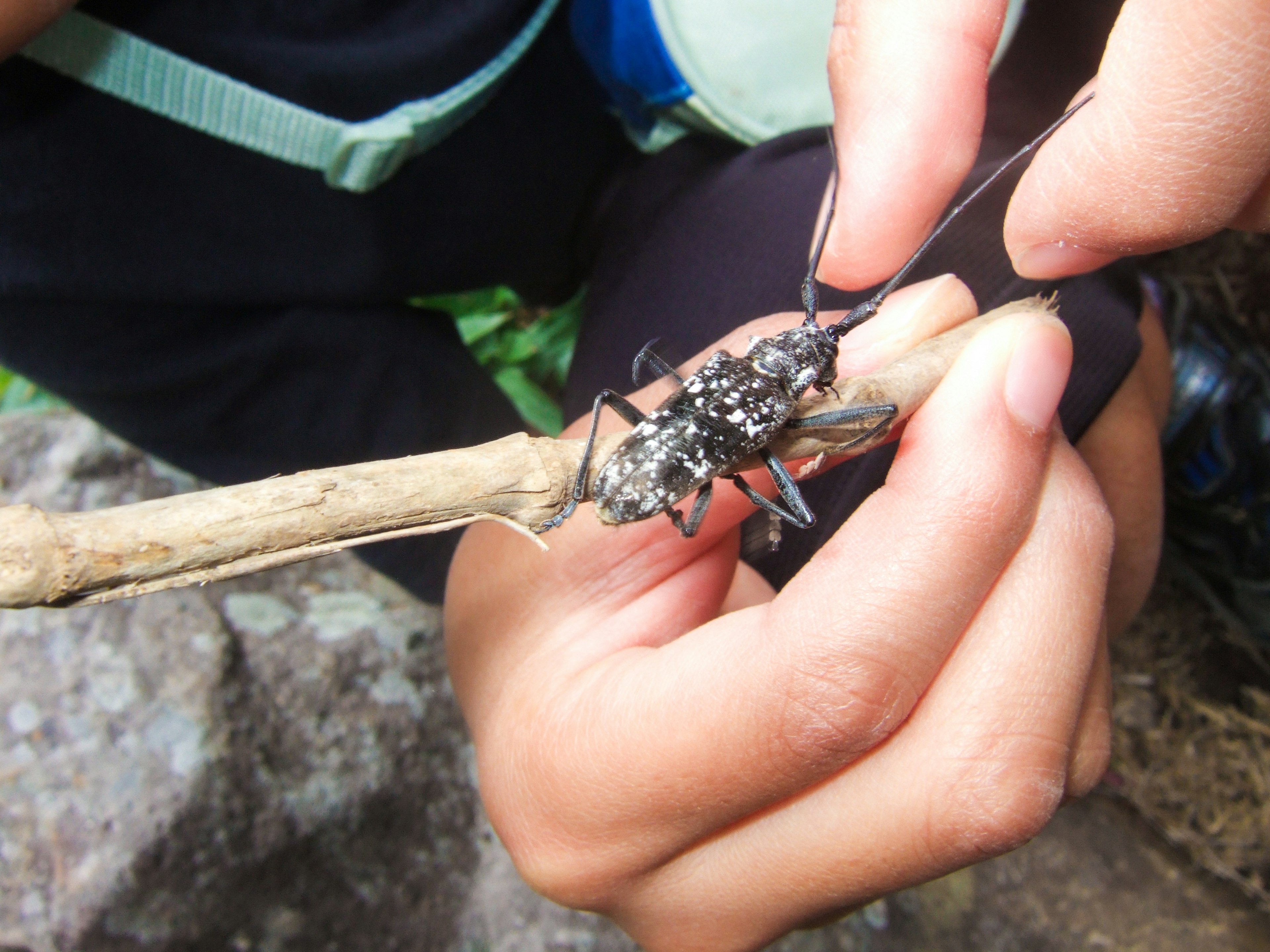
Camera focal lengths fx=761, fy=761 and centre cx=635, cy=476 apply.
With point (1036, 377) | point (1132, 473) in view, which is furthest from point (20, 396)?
point (1132, 473)

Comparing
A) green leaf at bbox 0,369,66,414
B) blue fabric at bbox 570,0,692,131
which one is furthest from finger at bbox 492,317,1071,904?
green leaf at bbox 0,369,66,414

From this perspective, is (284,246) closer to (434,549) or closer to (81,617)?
(434,549)

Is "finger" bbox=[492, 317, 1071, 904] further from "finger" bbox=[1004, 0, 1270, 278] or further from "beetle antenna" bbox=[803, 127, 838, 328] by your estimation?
"beetle antenna" bbox=[803, 127, 838, 328]

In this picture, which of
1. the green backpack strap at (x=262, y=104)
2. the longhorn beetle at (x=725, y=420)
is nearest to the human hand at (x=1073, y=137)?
the longhorn beetle at (x=725, y=420)

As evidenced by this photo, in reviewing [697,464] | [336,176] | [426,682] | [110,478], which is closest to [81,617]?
[110,478]

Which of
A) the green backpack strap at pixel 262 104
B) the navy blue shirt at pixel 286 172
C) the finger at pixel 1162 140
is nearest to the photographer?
the finger at pixel 1162 140

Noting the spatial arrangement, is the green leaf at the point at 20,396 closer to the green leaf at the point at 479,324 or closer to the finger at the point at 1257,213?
the green leaf at the point at 479,324
